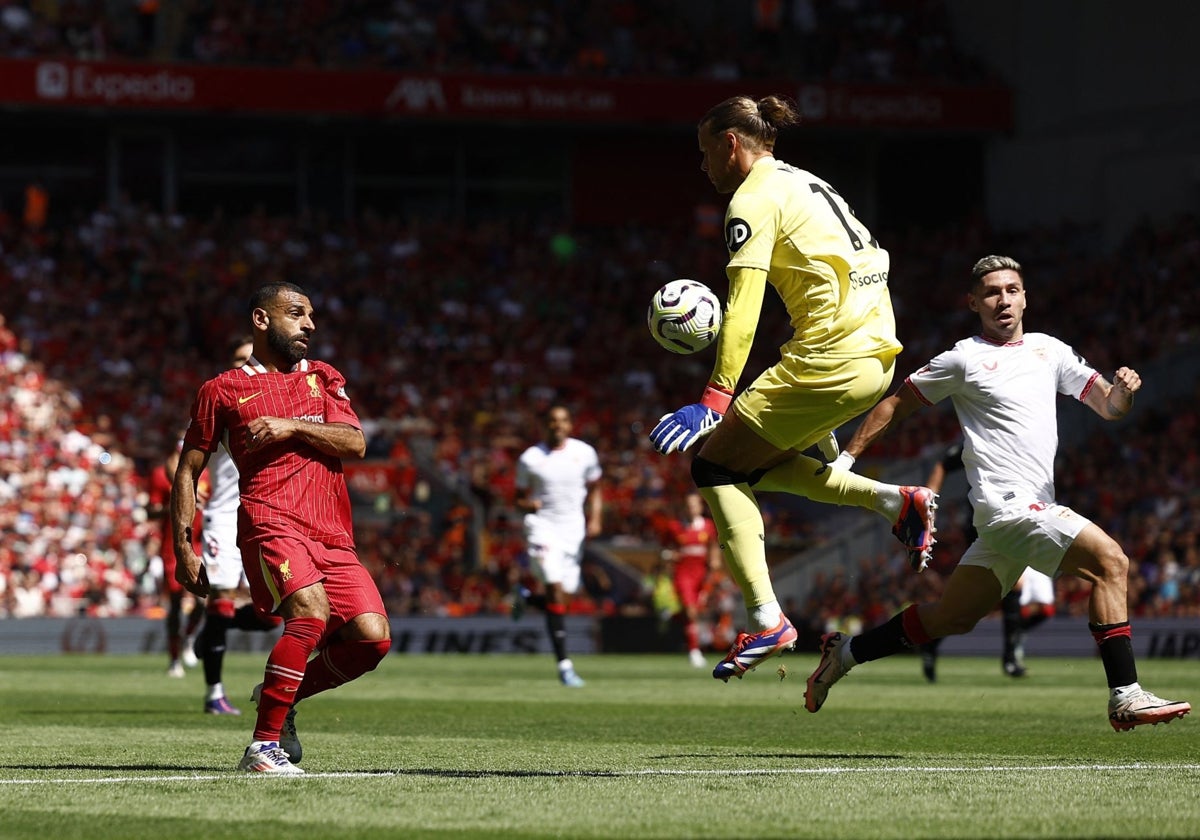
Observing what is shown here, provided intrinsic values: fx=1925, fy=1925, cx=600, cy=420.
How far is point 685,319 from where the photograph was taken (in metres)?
8.26

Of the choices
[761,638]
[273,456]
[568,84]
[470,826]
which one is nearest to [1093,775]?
[761,638]

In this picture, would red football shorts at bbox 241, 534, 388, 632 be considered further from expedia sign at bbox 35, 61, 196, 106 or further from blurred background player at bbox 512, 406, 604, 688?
expedia sign at bbox 35, 61, 196, 106

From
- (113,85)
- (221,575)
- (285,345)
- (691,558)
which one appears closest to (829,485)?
(285,345)

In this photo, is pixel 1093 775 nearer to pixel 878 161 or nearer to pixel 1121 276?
pixel 1121 276

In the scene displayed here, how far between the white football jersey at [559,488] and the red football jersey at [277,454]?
10273 millimetres

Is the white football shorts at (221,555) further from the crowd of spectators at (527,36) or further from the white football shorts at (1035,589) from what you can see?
the crowd of spectators at (527,36)

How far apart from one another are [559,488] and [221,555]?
5.61 meters

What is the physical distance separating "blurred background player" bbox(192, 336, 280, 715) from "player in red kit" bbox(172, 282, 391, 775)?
13.0ft

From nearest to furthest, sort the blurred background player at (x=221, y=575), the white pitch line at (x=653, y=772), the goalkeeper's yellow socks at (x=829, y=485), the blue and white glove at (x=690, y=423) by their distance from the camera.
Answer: the blue and white glove at (x=690, y=423) → the white pitch line at (x=653, y=772) → the goalkeeper's yellow socks at (x=829, y=485) → the blurred background player at (x=221, y=575)

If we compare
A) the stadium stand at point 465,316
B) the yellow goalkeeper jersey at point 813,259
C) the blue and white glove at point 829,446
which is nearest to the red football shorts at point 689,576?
the stadium stand at point 465,316

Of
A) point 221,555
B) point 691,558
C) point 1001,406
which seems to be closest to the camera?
point 1001,406

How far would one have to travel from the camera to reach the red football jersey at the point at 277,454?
827 cm

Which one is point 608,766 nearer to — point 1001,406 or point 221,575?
point 1001,406

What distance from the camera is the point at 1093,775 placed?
7988 mm
